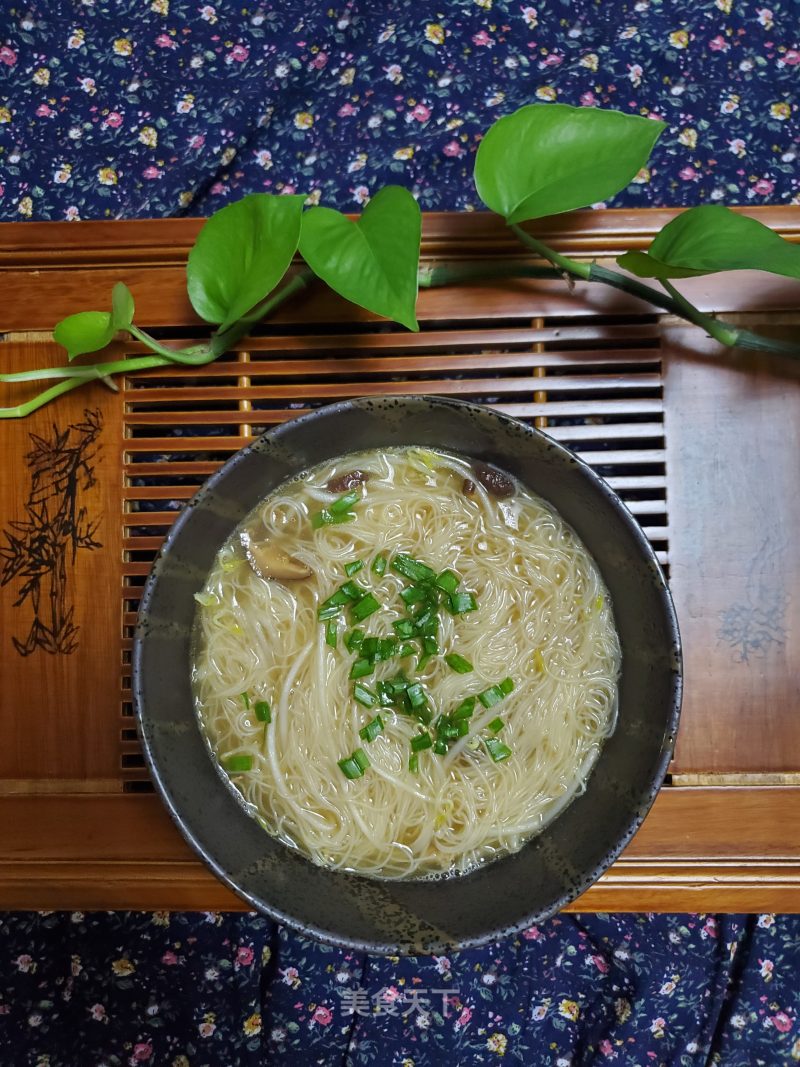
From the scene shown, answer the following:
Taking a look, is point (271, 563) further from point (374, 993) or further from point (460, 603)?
point (374, 993)

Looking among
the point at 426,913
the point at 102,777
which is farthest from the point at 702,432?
the point at 102,777

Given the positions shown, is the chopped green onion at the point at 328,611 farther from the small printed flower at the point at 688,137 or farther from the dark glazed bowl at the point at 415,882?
the small printed flower at the point at 688,137

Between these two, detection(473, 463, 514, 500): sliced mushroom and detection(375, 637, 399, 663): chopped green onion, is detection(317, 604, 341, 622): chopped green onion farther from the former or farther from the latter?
detection(473, 463, 514, 500): sliced mushroom

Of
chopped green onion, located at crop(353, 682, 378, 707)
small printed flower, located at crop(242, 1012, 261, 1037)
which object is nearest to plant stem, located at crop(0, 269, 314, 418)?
chopped green onion, located at crop(353, 682, 378, 707)

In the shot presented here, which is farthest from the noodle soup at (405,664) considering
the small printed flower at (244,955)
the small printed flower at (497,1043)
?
the small printed flower at (497,1043)

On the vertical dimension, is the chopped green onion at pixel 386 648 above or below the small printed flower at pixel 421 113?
below
